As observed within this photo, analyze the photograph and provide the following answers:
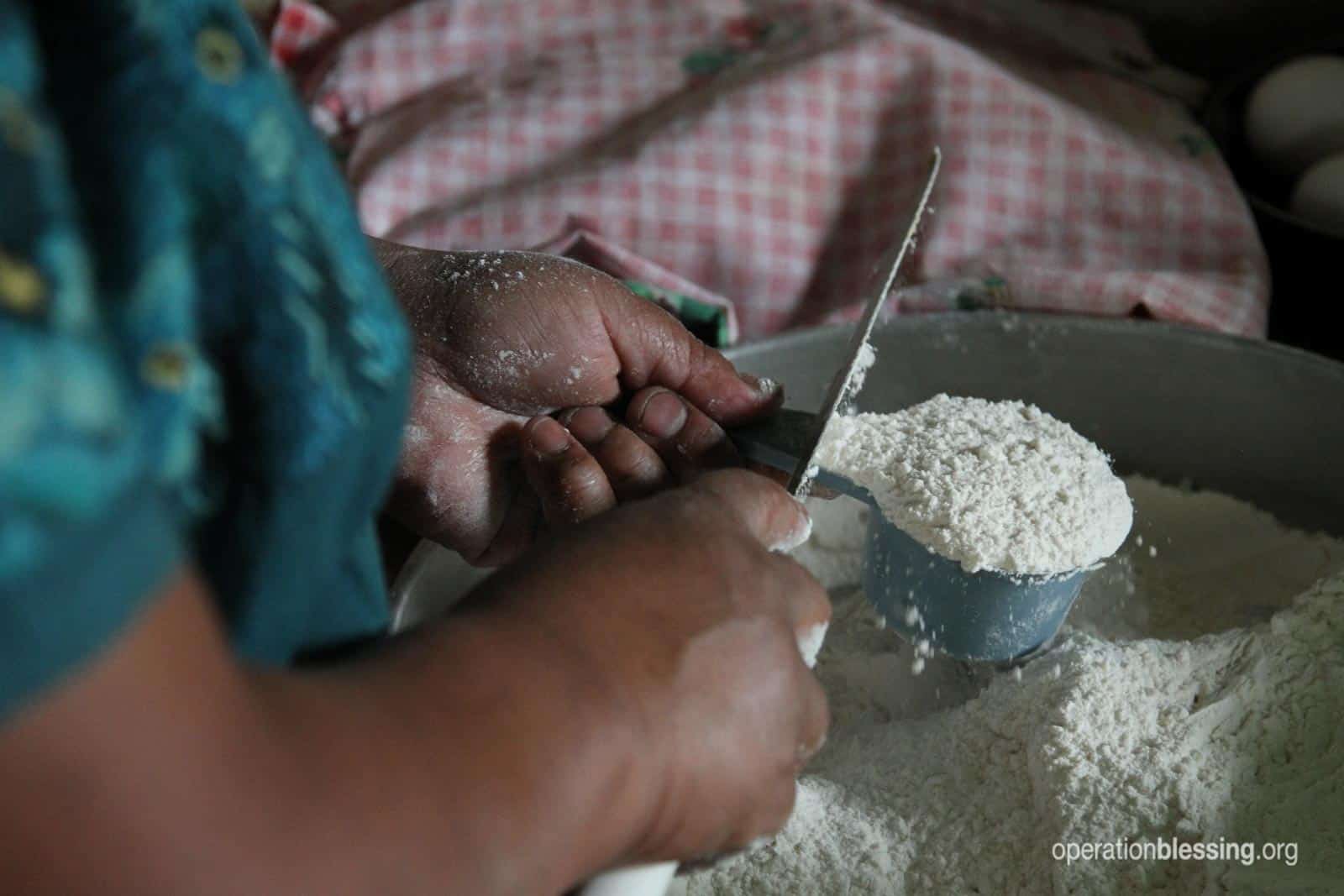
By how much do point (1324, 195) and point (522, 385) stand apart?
77 centimetres

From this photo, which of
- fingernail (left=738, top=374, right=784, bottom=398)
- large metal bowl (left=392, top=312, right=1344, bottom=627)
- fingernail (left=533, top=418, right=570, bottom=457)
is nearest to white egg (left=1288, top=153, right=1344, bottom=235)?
large metal bowl (left=392, top=312, right=1344, bottom=627)

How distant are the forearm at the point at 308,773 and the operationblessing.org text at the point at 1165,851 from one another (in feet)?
1.07

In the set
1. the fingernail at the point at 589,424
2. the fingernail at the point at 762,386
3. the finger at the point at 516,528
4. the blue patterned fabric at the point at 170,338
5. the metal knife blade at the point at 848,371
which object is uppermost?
the blue patterned fabric at the point at 170,338

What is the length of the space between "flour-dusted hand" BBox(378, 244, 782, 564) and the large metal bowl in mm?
81

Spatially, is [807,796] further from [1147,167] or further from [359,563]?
[1147,167]

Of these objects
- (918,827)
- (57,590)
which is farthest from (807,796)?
(57,590)

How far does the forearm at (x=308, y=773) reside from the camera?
0.23 metres

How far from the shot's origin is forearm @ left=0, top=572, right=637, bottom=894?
234mm

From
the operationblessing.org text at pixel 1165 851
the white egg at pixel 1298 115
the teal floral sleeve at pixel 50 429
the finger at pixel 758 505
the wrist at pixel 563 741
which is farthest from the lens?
the white egg at pixel 1298 115

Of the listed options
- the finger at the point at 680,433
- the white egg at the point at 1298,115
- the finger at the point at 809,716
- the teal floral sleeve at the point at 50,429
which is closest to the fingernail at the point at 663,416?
the finger at the point at 680,433

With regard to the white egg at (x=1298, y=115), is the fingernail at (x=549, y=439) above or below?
above

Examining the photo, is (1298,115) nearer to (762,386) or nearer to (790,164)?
(790,164)

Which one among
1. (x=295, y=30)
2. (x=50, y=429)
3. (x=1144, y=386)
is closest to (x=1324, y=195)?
(x=1144, y=386)

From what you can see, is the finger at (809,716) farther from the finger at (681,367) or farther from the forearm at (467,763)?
the finger at (681,367)
